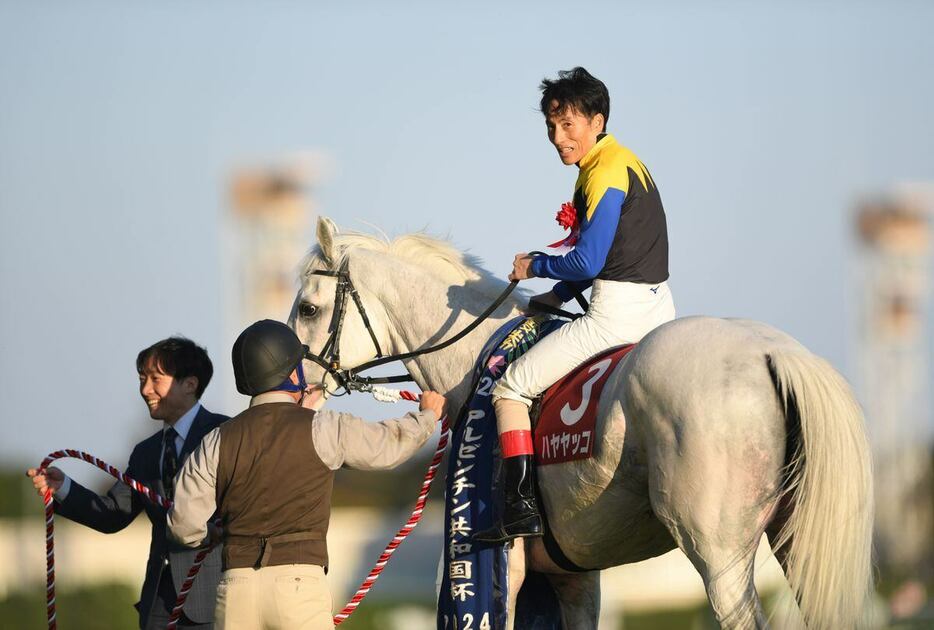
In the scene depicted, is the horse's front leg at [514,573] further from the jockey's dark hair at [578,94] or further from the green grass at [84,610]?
the green grass at [84,610]

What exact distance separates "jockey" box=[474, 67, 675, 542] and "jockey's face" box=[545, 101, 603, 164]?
0.02m

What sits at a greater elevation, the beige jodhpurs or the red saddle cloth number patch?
the red saddle cloth number patch

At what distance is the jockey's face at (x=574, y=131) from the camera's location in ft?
17.2

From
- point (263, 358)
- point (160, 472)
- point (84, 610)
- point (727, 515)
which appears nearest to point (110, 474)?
point (160, 472)

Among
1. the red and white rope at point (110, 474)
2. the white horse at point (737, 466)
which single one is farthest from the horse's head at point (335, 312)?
the white horse at point (737, 466)

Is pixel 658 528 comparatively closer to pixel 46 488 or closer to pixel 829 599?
pixel 829 599

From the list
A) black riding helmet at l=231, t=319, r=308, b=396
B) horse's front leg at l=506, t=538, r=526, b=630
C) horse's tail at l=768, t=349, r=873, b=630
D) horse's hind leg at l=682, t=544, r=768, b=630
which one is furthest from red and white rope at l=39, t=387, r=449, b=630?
horse's tail at l=768, t=349, r=873, b=630

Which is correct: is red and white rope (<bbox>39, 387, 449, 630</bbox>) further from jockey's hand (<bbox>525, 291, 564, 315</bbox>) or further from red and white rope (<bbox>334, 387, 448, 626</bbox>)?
jockey's hand (<bbox>525, 291, 564, 315</bbox>)

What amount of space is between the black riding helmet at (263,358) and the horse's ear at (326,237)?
1.52 metres

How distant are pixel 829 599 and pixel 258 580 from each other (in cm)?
209

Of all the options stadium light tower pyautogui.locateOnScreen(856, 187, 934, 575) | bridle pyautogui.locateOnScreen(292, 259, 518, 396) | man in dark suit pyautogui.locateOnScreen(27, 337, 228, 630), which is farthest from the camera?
stadium light tower pyautogui.locateOnScreen(856, 187, 934, 575)

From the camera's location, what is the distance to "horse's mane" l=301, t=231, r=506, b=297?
240 inches

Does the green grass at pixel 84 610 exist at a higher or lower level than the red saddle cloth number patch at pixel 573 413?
lower

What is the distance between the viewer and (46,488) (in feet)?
18.8
